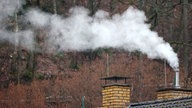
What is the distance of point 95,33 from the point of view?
21.1 metres

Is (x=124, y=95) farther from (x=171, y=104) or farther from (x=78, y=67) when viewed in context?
(x=78, y=67)

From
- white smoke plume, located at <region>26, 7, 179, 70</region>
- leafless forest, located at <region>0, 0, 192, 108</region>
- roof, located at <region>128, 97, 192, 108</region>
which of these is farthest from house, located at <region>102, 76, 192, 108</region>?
leafless forest, located at <region>0, 0, 192, 108</region>

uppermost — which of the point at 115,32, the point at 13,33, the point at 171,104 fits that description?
the point at 13,33

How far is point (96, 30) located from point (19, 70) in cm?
904

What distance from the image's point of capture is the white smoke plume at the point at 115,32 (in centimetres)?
1883

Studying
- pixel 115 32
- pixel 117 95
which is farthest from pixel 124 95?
pixel 115 32

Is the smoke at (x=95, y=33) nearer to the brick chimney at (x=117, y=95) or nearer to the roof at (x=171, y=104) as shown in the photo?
the brick chimney at (x=117, y=95)

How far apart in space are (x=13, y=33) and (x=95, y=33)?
936 cm

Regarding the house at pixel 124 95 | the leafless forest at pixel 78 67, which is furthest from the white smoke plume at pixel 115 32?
the house at pixel 124 95

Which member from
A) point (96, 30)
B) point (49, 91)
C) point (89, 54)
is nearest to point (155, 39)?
point (96, 30)

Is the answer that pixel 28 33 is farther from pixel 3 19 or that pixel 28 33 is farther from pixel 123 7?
pixel 123 7

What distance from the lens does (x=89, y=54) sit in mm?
29953

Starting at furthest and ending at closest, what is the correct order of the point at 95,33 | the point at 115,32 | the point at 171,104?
the point at 95,33
the point at 115,32
the point at 171,104

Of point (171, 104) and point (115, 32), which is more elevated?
point (115, 32)
